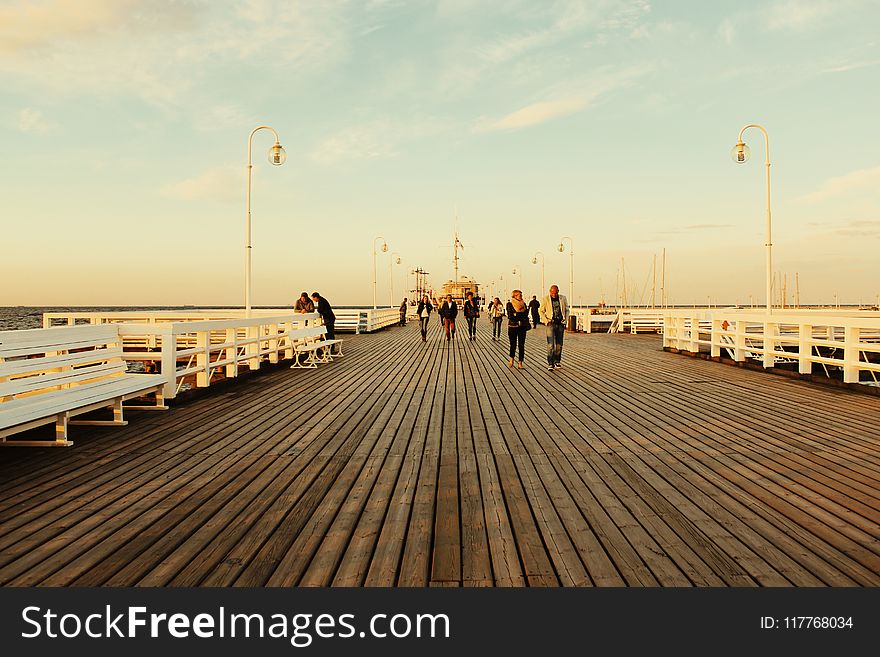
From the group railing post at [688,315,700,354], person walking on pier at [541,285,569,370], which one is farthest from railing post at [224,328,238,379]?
railing post at [688,315,700,354]

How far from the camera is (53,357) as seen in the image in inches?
245

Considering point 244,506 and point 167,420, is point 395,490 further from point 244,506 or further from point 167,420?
point 167,420

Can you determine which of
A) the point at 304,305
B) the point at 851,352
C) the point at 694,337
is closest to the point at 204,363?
the point at 304,305

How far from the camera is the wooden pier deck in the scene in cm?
312

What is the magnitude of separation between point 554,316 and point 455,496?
8.70 metres

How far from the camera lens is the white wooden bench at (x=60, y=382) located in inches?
216

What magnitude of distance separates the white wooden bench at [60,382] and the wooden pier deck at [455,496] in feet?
0.93

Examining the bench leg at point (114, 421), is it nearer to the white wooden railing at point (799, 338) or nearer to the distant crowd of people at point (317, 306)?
the white wooden railing at point (799, 338)

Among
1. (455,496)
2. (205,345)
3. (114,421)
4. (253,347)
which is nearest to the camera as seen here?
(455,496)

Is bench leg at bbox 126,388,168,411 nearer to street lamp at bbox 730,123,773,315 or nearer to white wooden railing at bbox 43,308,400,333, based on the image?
white wooden railing at bbox 43,308,400,333

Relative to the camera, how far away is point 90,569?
310 centimetres

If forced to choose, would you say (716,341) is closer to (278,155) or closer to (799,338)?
(799,338)

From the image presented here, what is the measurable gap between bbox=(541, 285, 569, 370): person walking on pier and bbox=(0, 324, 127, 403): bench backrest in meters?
7.63

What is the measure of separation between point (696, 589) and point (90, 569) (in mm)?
2760
